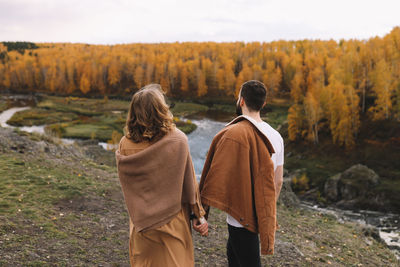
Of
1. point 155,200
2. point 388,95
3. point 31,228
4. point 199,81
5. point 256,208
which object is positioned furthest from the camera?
point 199,81

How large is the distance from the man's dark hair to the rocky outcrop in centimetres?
2600

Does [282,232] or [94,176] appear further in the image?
[94,176]

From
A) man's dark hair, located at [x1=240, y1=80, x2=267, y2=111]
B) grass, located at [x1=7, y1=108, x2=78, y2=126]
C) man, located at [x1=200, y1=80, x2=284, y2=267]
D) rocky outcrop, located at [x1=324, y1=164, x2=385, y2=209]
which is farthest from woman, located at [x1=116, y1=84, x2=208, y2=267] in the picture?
grass, located at [x1=7, y1=108, x2=78, y2=126]

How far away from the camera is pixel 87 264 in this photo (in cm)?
543

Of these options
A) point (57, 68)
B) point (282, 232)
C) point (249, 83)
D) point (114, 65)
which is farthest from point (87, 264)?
point (57, 68)

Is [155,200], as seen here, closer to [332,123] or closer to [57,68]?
[332,123]

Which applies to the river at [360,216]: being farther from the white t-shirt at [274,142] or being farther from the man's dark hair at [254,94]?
the man's dark hair at [254,94]

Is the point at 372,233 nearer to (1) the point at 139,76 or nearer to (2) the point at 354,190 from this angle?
(2) the point at 354,190

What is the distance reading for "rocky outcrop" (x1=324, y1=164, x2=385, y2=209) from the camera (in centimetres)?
2583

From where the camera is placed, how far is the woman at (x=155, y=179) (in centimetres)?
292

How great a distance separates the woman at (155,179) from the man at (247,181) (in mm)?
370

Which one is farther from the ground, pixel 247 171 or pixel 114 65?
pixel 114 65

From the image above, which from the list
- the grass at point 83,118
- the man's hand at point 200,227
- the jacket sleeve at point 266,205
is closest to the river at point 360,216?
the grass at point 83,118

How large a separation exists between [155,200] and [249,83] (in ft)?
5.20
